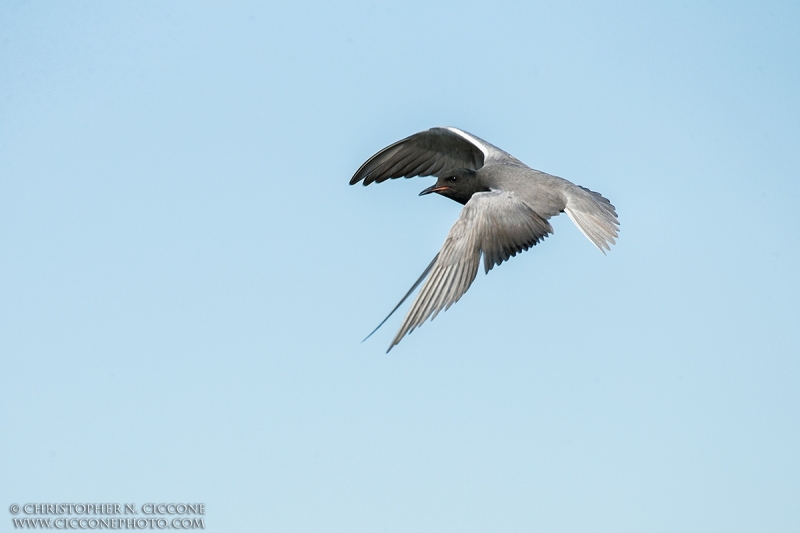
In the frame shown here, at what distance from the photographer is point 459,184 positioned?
14547 mm

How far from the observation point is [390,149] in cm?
1617

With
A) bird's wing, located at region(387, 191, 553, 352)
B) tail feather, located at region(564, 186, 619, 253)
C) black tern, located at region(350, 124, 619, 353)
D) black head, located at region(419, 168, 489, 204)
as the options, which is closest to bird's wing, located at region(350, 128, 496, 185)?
black tern, located at region(350, 124, 619, 353)

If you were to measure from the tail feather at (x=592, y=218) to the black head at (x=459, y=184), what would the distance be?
1308 mm

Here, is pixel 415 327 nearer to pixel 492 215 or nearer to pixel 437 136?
pixel 492 215

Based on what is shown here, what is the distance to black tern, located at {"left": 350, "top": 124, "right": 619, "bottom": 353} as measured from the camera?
41.3 feet

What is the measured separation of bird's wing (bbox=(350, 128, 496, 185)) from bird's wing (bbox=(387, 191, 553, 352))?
8.74 ft

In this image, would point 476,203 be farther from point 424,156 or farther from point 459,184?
point 424,156

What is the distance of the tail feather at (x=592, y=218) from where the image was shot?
14344mm

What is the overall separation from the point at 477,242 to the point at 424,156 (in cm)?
394

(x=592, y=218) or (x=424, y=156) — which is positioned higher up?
(x=424, y=156)

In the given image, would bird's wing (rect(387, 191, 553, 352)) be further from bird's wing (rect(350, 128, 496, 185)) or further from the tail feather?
bird's wing (rect(350, 128, 496, 185))

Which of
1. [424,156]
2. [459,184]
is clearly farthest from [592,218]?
[424,156]

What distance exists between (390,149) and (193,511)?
6517mm

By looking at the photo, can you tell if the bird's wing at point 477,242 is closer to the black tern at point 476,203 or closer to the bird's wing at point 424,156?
the black tern at point 476,203
